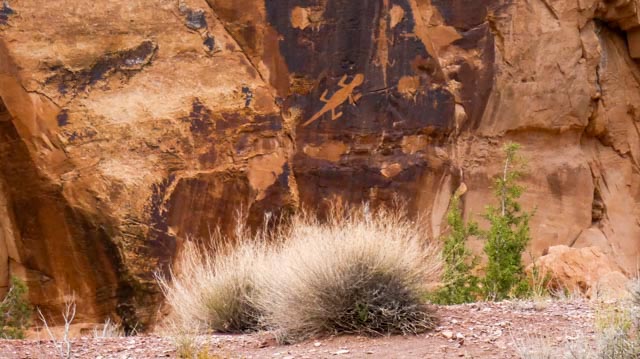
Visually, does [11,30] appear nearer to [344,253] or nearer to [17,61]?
[17,61]

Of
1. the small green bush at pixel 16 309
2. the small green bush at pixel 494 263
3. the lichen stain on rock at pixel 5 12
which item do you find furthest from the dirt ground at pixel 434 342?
the lichen stain on rock at pixel 5 12

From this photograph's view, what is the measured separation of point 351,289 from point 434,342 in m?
0.65

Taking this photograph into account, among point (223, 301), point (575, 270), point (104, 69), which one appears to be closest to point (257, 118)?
point (104, 69)

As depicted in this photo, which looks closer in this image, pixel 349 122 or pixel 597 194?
pixel 349 122

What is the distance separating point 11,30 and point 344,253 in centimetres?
722

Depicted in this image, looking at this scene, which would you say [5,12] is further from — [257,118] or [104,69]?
[257,118]

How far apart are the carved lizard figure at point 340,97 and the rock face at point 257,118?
0.06ft

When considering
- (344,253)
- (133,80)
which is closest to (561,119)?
(133,80)

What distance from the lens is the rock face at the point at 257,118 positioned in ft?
38.8

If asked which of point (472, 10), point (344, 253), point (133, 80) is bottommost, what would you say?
point (344, 253)

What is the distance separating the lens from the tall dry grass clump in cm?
626

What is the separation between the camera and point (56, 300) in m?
12.1

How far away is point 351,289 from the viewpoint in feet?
20.6

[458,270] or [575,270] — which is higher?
[458,270]
